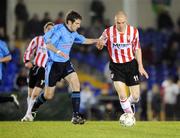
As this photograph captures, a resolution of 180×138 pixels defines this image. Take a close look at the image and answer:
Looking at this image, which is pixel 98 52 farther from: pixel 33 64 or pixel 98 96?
pixel 33 64

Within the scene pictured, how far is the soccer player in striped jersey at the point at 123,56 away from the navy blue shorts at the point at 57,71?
81 centimetres

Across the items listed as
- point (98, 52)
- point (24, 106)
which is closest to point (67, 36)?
point (24, 106)

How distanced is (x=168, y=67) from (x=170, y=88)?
368 centimetres

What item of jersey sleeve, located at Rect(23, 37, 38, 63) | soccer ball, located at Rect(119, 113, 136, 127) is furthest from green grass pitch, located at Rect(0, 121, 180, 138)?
jersey sleeve, located at Rect(23, 37, 38, 63)

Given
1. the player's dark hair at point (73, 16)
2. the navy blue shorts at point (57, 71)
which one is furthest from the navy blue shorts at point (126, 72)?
the player's dark hair at point (73, 16)

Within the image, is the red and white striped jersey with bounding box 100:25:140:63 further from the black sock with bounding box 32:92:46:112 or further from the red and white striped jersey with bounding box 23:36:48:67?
the red and white striped jersey with bounding box 23:36:48:67

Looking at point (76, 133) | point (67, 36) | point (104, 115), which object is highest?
point (67, 36)

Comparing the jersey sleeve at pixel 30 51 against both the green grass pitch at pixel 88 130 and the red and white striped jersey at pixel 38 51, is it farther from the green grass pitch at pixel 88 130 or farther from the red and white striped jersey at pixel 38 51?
the green grass pitch at pixel 88 130

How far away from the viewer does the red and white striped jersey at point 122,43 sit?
1491cm

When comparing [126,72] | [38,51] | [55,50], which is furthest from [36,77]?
[126,72]

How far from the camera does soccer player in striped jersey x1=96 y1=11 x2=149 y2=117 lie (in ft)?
48.7

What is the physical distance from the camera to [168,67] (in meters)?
28.2

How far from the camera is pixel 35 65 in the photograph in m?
17.7

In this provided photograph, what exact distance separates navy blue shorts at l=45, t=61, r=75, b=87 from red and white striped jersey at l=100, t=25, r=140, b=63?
92cm
